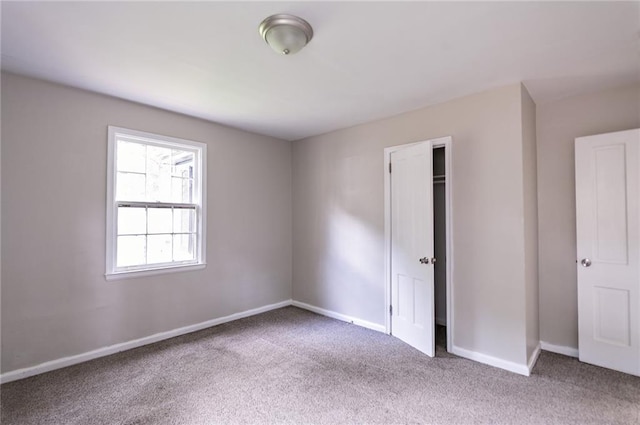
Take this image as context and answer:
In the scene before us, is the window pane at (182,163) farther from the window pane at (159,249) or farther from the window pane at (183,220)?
the window pane at (159,249)

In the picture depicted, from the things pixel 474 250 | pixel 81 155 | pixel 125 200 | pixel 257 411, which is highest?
pixel 81 155

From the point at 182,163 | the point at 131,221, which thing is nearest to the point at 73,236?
the point at 131,221

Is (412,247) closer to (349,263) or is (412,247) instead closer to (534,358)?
(349,263)

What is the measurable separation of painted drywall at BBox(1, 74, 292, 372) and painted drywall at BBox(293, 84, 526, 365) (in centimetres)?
157

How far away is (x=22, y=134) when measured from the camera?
8.54 ft

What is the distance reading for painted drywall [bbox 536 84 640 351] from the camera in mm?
2941

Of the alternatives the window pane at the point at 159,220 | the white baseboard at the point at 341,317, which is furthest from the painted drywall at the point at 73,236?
the white baseboard at the point at 341,317

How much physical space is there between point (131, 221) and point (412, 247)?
9.71ft

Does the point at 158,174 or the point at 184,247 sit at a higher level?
the point at 158,174

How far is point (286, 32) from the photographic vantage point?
1.91 metres

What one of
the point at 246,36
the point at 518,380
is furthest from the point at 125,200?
the point at 518,380

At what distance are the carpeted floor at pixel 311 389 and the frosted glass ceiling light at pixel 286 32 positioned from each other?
8.07 feet

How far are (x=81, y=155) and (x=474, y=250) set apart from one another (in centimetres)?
381

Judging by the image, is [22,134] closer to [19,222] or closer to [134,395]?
[19,222]
